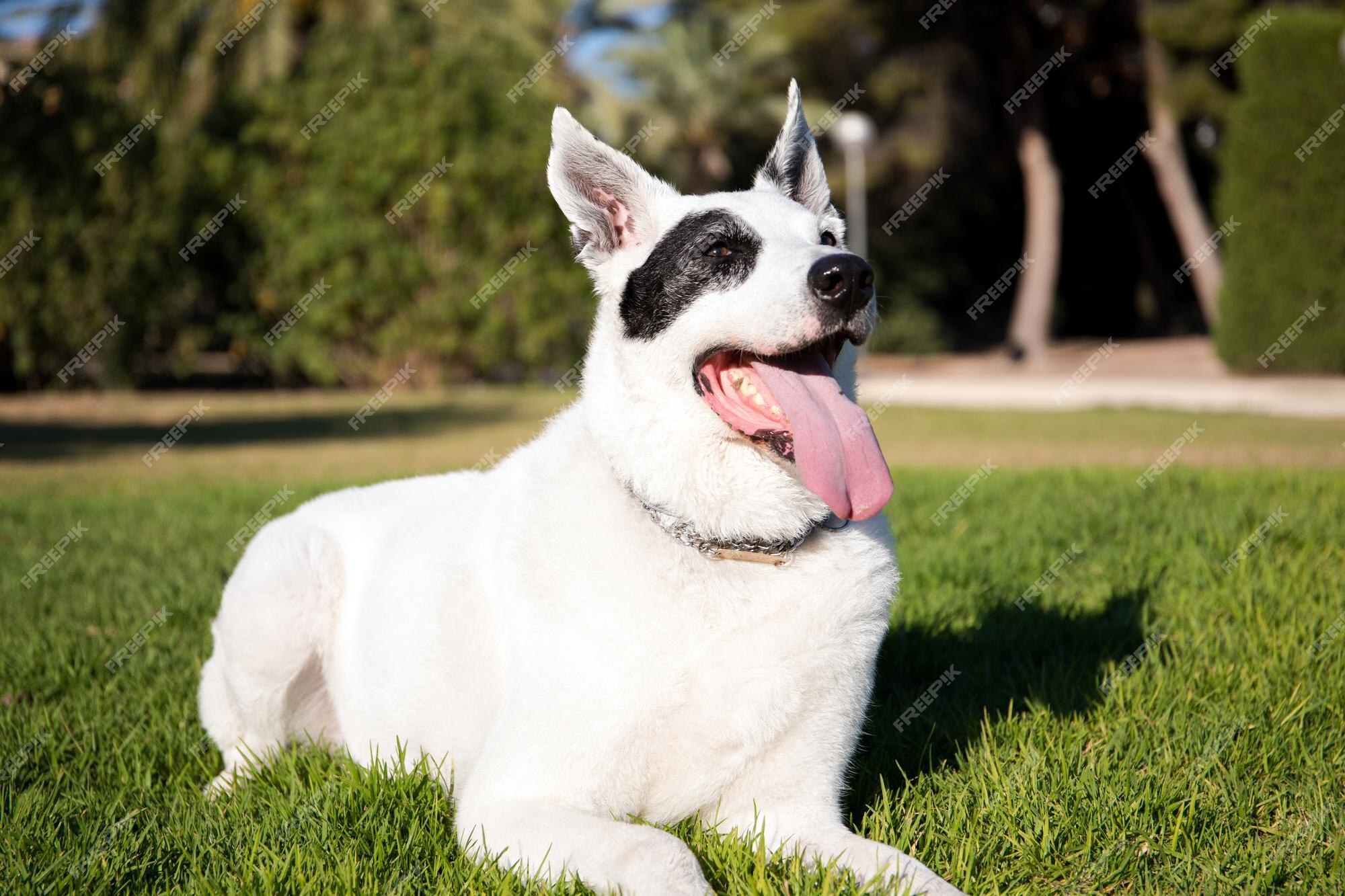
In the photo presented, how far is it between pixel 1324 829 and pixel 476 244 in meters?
14.9

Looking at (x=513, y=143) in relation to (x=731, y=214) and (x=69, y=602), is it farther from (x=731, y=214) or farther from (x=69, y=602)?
(x=731, y=214)

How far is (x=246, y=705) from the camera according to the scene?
3330mm

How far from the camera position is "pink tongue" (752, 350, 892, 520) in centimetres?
264

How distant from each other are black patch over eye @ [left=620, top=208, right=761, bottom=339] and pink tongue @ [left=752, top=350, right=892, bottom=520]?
0.82ft

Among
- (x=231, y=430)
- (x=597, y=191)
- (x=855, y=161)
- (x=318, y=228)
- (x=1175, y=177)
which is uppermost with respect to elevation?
(x=318, y=228)

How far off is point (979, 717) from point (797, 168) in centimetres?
183

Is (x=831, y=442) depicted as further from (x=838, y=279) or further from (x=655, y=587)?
(x=655, y=587)

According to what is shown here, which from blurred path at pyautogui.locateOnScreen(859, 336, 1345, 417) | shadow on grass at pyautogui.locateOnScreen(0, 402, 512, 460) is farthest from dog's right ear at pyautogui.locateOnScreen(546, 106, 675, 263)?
blurred path at pyautogui.locateOnScreen(859, 336, 1345, 417)

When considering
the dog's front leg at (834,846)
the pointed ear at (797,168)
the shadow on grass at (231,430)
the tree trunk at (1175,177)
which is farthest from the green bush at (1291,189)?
the dog's front leg at (834,846)

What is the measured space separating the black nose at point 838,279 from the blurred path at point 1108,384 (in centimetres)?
1168

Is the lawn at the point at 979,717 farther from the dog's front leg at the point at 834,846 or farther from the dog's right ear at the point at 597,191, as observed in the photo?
the dog's right ear at the point at 597,191

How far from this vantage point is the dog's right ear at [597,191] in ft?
9.89

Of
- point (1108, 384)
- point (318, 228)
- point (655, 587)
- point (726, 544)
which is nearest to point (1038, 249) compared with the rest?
point (1108, 384)

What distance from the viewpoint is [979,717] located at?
3.44 m
